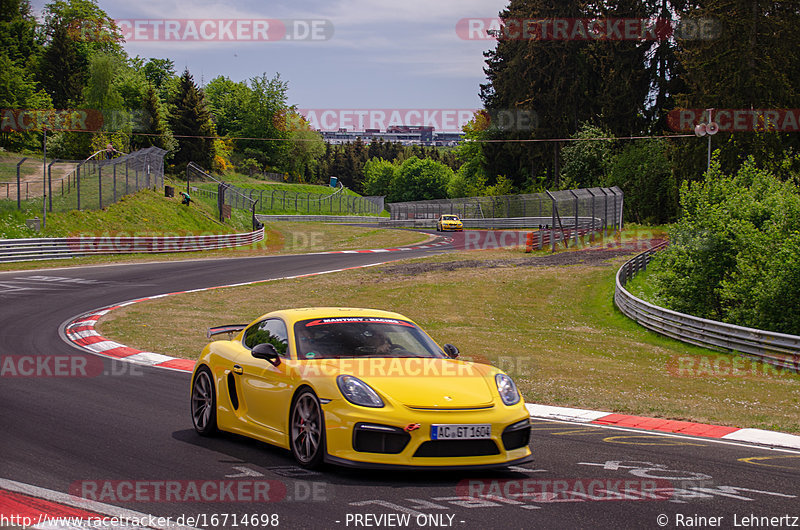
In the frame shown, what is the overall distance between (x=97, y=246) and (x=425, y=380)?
35.1m

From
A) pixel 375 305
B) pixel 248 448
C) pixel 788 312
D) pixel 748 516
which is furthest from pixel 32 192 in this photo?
pixel 748 516

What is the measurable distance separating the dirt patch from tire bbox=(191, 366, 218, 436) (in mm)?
25425

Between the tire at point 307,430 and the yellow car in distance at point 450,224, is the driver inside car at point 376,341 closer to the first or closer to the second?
the tire at point 307,430

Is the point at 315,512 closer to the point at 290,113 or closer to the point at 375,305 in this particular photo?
the point at 375,305

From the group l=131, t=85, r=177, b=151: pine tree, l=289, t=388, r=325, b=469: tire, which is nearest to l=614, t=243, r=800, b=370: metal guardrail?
l=289, t=388, r=325, b=469: tire

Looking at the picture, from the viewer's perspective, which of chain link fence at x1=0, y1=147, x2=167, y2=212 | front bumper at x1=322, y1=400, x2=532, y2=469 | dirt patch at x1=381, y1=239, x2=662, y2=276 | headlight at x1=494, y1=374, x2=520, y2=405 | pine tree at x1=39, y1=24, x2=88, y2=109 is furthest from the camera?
pine tree at x1=39, y1=24, x2=88, y2=109

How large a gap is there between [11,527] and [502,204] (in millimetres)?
71008

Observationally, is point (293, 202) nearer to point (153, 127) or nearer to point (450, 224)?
point (153, 127)

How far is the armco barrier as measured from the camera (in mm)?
34406

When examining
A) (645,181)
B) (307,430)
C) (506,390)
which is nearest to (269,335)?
(307,430)

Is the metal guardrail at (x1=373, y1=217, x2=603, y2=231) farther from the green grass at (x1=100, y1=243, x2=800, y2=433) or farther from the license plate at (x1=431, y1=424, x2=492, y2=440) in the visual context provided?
the license plate at (x1=431, y1=424, x2=492, y2=440)

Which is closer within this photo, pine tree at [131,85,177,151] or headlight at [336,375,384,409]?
headlight at [336,375,384,409]

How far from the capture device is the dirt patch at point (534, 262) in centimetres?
3584

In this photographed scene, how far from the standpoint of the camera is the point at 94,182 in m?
44.0
